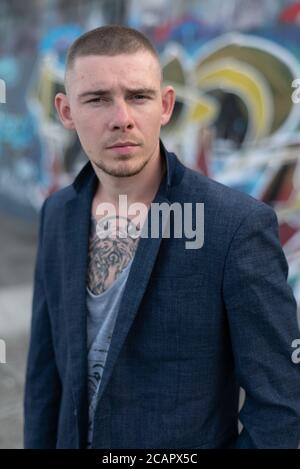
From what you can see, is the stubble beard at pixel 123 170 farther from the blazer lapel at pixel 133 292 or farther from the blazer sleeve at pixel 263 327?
the blazer sleeve at pixel 263 327

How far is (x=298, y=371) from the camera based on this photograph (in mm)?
1335

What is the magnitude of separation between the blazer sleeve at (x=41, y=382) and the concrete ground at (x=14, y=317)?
4.44 ft

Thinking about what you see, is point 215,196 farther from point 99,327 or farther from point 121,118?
point 99,327

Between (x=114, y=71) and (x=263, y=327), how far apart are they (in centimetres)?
78

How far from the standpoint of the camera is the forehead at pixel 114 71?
1312 mm

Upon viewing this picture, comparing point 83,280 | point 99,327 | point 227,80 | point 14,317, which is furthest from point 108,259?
point 227,80

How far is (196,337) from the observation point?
1.34 metres

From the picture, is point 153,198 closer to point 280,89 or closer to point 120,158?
point 120,158

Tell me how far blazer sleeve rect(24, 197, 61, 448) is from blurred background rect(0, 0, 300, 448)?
136 centimetres

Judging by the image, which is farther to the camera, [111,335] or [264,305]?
[111,335]

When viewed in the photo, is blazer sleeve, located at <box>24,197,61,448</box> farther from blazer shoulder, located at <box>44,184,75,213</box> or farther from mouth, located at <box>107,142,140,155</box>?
mouth, located at <box>107,142,140,155</box>
